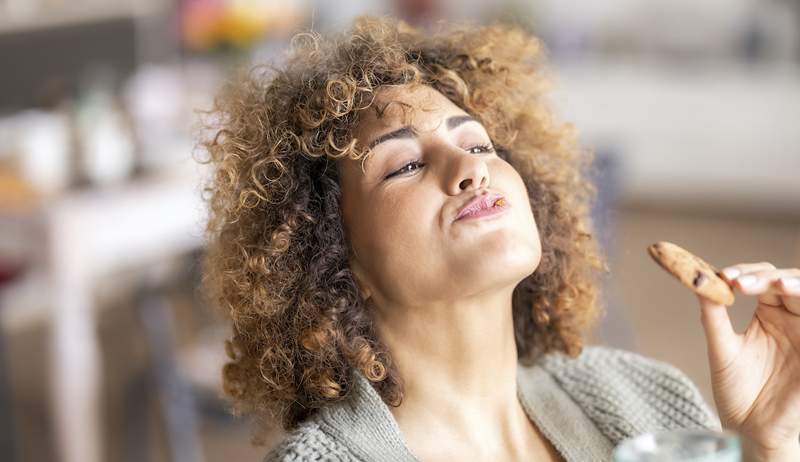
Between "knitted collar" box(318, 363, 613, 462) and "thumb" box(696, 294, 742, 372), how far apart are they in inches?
6.1

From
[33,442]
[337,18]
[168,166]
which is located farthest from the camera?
[337,18]

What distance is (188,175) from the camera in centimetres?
290

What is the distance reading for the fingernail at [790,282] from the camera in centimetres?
99

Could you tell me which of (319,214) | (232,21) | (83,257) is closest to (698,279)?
(319,214)

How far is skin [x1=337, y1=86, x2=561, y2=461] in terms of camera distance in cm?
97

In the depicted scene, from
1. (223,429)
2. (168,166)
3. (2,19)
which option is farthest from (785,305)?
(2,19)

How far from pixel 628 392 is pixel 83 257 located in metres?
1.75

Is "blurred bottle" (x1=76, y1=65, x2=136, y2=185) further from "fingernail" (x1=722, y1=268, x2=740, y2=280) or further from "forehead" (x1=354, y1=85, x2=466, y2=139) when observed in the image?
"fingernail" (x1=722, y1=268, x2=740, y2=280)

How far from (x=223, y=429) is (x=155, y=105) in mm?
998

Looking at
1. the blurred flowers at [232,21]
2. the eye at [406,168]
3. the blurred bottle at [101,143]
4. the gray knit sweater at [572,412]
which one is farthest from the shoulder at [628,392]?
the blurred flowers at [232,21]

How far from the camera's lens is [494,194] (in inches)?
39.2

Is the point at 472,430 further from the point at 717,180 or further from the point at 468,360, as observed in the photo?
the point at 717,180

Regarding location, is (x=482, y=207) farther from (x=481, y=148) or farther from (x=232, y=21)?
(x=232, y=21)

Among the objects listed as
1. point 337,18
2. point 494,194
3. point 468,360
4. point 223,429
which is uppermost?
point 494,194
